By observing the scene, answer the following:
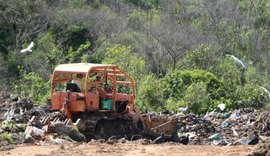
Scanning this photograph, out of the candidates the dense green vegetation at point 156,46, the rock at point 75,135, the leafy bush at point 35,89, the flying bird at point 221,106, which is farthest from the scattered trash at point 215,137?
the leafy bush at point 35,89

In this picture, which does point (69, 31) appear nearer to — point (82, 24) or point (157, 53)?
point (82, 24)

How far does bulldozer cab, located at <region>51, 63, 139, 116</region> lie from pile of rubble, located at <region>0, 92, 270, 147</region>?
0.58 meters

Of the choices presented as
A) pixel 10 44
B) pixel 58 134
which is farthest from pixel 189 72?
pixel 58 134

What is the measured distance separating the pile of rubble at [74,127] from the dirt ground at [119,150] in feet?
3.53

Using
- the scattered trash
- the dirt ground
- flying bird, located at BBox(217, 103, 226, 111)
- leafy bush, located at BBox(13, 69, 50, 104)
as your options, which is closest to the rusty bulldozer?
the scattered trash

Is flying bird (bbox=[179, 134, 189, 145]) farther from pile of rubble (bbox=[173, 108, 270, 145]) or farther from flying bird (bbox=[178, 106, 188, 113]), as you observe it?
flying bird (bbox=[178, 106, 188, 113])

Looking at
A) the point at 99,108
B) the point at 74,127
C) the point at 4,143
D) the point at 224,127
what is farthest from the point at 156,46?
the point at 4,143

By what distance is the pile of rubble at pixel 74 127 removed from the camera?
15398mm

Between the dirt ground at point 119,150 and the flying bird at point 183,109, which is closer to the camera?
the dirt ground at point 119,150

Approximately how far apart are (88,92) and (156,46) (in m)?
20.5

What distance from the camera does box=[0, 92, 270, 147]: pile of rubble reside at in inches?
606

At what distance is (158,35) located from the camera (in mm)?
37844

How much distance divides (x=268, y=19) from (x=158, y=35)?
10.4m

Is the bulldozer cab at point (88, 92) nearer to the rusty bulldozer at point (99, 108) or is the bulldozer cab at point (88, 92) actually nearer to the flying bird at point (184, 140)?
the rusty bulldozer at point (99, 108)
